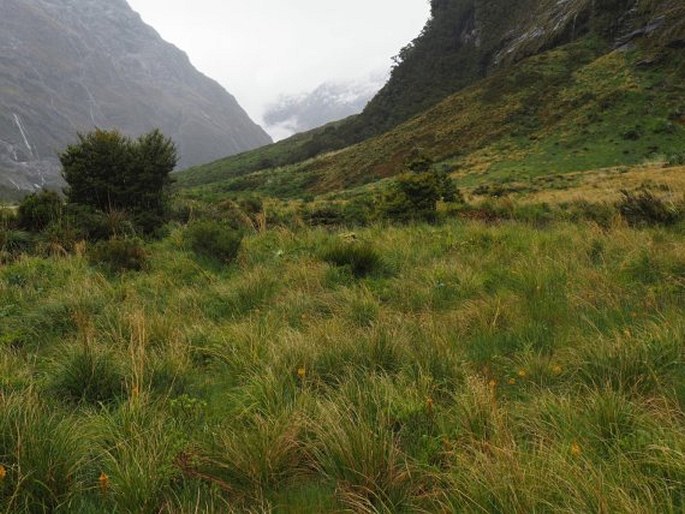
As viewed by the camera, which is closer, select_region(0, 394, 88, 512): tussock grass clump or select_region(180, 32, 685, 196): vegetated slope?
select_region(0, 394, 88, 512): tussock grass clump

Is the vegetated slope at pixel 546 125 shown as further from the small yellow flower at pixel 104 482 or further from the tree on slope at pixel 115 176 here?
the small yellow flower at pixel 104 482

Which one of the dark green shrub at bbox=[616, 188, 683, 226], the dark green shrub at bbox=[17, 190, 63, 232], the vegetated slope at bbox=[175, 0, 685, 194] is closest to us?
the dark green shrub at bbox=[616, 188, 683, 226]

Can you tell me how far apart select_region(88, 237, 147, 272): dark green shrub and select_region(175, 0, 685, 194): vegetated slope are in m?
46.5

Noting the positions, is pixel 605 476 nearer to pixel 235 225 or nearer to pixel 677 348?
pixel 677 348

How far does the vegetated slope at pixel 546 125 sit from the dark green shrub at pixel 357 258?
75.9ft

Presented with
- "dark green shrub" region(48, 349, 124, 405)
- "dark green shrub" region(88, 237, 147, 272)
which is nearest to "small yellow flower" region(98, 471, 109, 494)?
"dark green shrub" region(48, 349, 124, 405)

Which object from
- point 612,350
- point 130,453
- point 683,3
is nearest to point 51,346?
point 130,453

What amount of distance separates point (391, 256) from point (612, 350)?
4457 millimetres

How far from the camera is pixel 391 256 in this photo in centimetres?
724

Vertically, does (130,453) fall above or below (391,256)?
above

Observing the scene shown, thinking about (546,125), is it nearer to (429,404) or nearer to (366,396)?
(429,404)

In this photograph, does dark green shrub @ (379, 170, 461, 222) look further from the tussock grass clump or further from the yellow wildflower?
the tussock grass clump

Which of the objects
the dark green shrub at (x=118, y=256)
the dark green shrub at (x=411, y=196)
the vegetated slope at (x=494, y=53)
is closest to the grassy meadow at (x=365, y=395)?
the dark green shrub at (x=118, y=256)

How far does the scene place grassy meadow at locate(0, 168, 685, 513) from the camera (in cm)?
201
